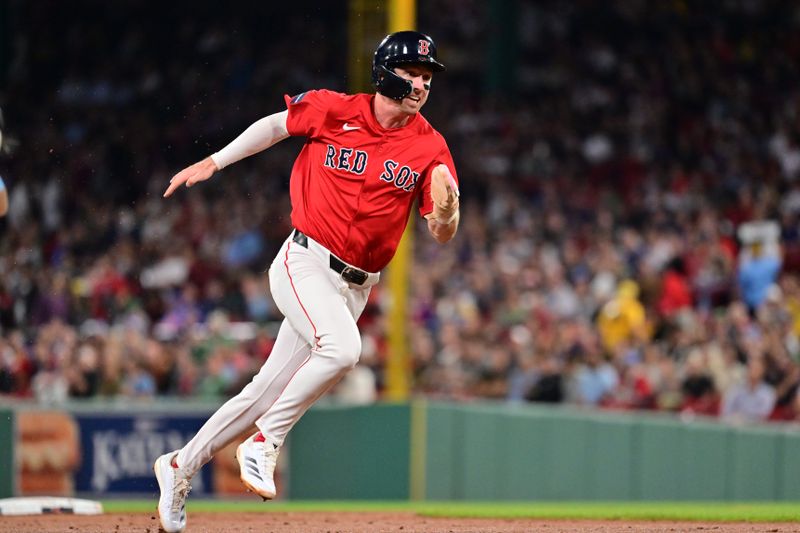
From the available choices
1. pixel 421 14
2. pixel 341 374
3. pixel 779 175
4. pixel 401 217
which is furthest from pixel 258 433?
pixel 421 14

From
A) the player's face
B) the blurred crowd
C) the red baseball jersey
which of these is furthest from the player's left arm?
the blurred crowd

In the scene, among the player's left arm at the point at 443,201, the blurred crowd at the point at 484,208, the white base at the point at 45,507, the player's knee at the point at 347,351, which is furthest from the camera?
the blurred crowd at the point at 484,208

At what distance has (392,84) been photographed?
20.8ft

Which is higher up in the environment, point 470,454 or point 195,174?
point 195,174

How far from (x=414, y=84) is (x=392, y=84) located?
0.32ft

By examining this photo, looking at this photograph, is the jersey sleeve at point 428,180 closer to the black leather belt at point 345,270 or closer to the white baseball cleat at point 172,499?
the black leather belt at point 345,270

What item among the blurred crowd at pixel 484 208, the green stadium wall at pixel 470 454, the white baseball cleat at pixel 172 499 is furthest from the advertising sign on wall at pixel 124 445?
the white baseball cleat at pixel 172 499

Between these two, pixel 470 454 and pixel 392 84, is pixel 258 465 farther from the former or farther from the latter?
pixel 470 454

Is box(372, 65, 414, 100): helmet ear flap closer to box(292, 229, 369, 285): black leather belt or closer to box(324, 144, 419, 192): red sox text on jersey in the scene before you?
box(324, 144, 419, 192): red sox text on jersey

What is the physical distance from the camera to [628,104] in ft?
→ 60.8

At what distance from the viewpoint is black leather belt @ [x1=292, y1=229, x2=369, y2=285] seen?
6.36 meters

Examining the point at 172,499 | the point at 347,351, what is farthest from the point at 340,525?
the point at 347,351

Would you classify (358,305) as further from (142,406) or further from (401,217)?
(142,406)

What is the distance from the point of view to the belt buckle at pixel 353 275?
636 cm
